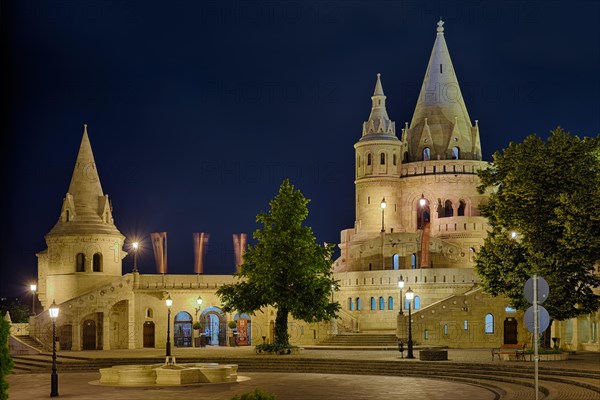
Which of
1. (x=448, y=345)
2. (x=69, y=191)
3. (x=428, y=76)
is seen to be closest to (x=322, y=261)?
(x=448, y=345)

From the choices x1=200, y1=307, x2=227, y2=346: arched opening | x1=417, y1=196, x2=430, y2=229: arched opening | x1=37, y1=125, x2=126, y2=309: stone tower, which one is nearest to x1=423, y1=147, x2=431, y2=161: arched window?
x1=417, y1=196, x2=430, y2=229: arched opening

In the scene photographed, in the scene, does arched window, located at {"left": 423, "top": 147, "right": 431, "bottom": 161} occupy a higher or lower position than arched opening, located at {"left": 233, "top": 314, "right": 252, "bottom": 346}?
higher

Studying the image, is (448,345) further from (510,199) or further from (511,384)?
(511,384)

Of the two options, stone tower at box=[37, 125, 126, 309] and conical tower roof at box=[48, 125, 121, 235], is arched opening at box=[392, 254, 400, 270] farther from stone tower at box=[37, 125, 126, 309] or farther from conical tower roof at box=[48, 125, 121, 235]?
conical tower roof at box=[48, 125, 121, 235]

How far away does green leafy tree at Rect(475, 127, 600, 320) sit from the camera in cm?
4144

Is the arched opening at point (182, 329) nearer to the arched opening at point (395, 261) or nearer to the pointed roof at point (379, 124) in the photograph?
the arched opening at point (395, 261)

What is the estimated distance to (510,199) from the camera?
43.8m

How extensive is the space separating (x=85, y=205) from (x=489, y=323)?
27.5m

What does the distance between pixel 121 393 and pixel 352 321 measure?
104 feet

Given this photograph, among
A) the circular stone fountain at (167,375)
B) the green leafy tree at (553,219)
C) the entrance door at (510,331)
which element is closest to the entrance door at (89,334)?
the circular stone fountain at (167,375)

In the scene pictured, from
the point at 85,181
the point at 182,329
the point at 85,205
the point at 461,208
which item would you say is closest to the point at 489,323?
the point at 182,329

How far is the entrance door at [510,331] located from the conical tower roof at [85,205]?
2653 cm

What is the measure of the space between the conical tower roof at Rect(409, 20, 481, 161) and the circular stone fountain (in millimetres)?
48267

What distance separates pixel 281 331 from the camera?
49656mm
